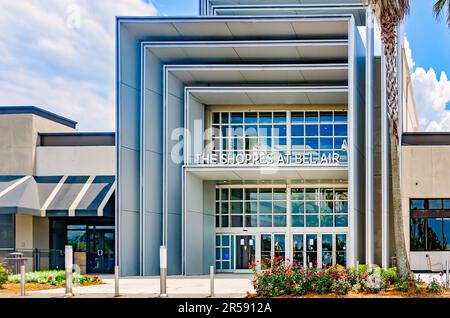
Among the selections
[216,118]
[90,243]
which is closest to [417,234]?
[216,118]

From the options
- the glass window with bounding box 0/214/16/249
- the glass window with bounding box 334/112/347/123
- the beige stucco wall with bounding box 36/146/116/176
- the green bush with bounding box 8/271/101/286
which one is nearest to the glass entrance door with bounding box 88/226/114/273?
the beige stucco wall with bounding box 36/146/116/176

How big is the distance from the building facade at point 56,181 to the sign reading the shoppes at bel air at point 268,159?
529 cm

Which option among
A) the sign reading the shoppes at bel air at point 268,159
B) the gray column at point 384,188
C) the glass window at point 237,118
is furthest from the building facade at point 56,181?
the gray column at point 384,188

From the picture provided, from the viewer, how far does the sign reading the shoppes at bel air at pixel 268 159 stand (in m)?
35.2

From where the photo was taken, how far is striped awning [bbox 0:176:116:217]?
34531 mm

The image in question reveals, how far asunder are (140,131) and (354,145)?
10214mm

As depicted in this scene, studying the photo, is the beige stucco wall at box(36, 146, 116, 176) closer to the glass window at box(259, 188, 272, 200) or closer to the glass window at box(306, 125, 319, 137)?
the glass window at box(259, 188, 272, 200)

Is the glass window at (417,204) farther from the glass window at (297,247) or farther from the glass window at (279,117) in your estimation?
the glass window at (279,117)

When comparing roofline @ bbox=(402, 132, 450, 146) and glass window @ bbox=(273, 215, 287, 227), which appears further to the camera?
glass window @ bbox=(273, 215, 287, 227)

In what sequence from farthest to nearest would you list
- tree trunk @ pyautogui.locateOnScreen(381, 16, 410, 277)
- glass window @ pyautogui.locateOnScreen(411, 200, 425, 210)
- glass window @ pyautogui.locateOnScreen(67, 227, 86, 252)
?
1. glass window @ pyautogui.locateOnScreen(67, 227, 86, 252)
2. glass window @ pyautogui.locateOnScreen(411, 200, 425, 210)
3. tree trunk @ pyautogui.locateOnScreen(381, 16, 410, 277)

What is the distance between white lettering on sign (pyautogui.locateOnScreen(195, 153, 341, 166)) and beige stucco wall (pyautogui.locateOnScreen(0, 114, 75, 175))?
29.2ft

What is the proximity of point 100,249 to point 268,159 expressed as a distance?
10330mm

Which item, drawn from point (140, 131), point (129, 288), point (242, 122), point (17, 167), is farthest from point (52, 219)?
point (129, 288)

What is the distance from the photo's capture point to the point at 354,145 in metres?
33.0
